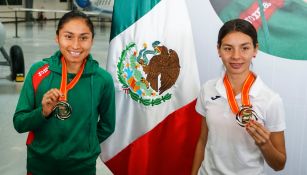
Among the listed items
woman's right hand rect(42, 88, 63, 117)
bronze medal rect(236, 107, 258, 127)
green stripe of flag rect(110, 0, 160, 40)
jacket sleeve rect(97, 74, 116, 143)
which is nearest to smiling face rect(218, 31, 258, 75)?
bronze medal rect(236, 107, 258, 127)

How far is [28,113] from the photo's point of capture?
1.61 metres

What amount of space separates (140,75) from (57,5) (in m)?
26.9

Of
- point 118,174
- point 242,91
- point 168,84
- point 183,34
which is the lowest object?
point 118,174

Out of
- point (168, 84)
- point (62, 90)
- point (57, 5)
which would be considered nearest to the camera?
point (62, 90)

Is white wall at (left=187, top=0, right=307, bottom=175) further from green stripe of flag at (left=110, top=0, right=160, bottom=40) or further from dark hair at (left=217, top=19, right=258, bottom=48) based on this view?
dark hair at (left=217, top=19, right=258, bottom=48)

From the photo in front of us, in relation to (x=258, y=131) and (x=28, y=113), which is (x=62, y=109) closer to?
(x=28, y=113)

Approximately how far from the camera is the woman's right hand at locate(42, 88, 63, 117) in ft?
4.78

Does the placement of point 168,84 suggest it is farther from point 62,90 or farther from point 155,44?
→ point 62,90

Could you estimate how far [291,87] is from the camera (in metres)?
2.08

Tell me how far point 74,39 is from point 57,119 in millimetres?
349

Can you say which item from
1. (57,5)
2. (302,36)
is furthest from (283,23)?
(57,5)

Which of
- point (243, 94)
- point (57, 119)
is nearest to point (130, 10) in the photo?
point (57, 119)

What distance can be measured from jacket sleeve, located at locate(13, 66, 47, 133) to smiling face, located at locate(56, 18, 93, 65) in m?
0.18

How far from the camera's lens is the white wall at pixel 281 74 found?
2080mm
